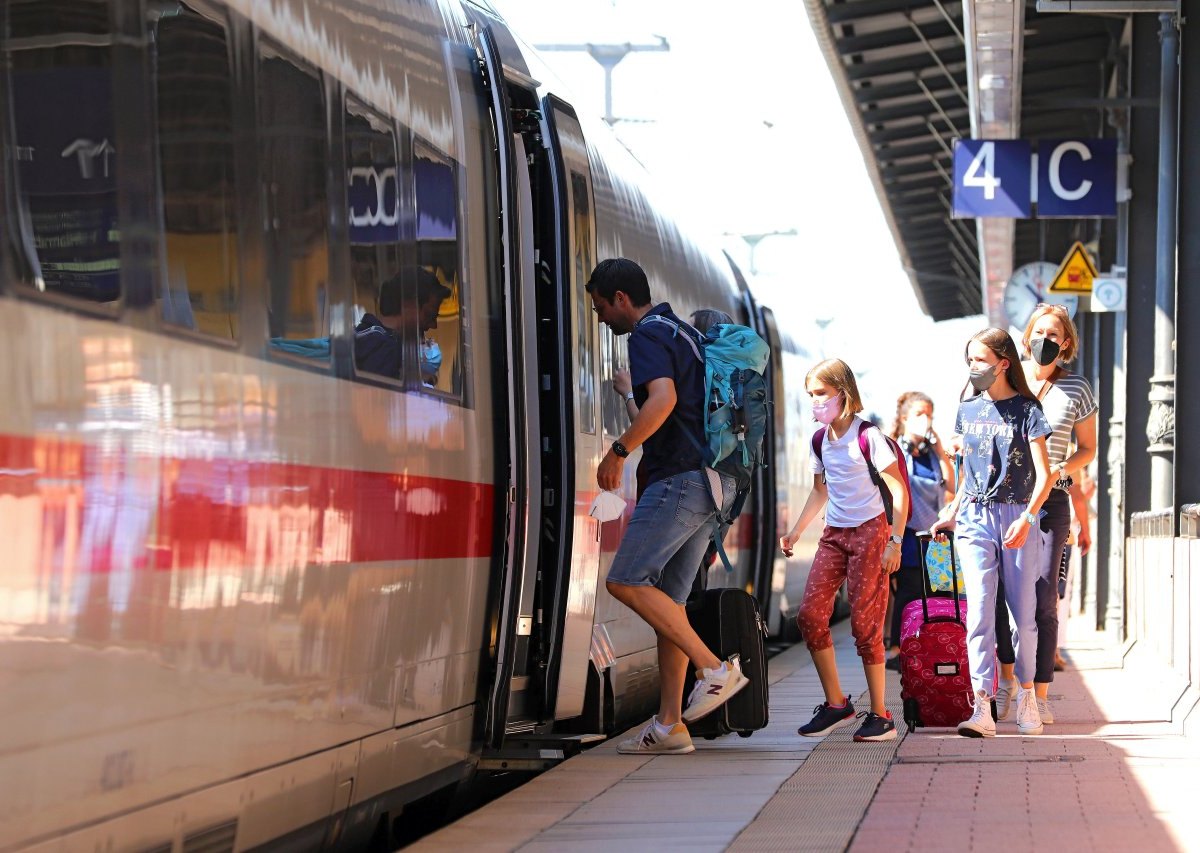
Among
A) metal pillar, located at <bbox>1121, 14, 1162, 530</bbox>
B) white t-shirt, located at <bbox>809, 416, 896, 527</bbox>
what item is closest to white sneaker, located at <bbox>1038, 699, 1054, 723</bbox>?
white t-shirt, located at <bbox>809, 416, 896, 527</bbox>

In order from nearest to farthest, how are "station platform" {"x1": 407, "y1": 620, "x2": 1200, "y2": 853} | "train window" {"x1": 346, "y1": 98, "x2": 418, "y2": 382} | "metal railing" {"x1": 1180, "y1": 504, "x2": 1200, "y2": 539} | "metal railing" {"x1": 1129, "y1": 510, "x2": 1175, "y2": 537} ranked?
"train window" {"x1": 346, "y1": 98, "x2": 418, "y2": 382} < "station platform" {"x1": 407, "y1": 620, "x2": 1200, "y2": 853} < "metal railing" {"x1": 1180, "y1": 504, "x2": 1200, "y2": 539} < "metal railing" {"x1": 1129, "y1": 510, "x2": 1175, "y2": 537}

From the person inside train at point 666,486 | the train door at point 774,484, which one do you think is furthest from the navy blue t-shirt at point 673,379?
the train door at point 774,484

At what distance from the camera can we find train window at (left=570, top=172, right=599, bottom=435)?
809 centimetres

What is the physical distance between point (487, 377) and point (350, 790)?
6.24ft

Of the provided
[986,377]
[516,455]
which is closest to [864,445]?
[986,377]

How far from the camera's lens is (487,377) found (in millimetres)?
7277

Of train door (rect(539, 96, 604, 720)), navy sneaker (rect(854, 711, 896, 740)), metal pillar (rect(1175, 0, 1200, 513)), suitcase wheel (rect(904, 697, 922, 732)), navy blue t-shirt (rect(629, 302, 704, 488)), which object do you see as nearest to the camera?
train door (rect(539, 96, 604, 720))

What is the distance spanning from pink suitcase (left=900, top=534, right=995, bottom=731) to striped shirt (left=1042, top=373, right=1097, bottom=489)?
3.05 ft

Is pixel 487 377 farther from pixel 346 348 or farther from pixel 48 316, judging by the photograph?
pixel 48 316

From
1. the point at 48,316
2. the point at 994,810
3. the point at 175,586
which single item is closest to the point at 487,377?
the point at 994,810

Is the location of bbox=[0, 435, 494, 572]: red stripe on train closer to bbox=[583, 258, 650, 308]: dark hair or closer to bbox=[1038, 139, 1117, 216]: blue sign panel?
bbox=[583, 258, 650, 308]: dark hair

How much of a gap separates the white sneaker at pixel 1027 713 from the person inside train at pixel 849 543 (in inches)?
28.6

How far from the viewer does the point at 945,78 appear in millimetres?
22234

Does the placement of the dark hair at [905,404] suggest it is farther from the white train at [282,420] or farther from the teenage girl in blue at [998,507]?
the white train at [282,420]
